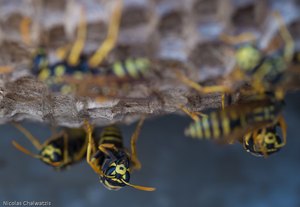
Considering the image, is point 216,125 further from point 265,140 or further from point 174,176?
point 174,176

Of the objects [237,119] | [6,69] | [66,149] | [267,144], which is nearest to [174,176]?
[66,149]

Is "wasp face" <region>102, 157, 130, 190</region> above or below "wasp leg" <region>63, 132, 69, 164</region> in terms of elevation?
below

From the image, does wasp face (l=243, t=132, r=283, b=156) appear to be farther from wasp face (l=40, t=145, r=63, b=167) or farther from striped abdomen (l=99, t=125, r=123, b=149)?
wasp face (l=40, t=145, r=63, b=167)

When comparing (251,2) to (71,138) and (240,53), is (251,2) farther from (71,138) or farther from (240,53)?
(71,138)

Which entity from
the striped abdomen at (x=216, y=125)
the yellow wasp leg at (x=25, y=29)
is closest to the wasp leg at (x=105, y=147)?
the striped abdomen at (x=216, y=125)

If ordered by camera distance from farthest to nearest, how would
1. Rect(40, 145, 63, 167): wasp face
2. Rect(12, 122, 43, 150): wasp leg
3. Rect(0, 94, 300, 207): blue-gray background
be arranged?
Rect(0, 94, 300, 207): blue-gray background, Rect(12, 122, 43, 150): wasp leg, Rect(40, 145, 63, 167): wasp face

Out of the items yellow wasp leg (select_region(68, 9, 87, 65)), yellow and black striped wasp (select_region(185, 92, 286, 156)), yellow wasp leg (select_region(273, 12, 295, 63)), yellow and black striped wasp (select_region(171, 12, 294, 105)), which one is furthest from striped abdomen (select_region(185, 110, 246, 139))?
yellow wasp leg (select_region(68, 9, 87, 65))
